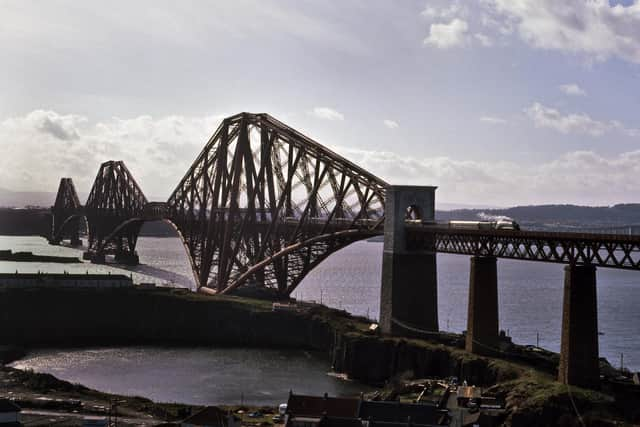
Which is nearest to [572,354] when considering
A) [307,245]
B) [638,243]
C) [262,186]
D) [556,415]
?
[556,415]

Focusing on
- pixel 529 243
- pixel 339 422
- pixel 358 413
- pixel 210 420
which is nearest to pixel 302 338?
pixel 529 243

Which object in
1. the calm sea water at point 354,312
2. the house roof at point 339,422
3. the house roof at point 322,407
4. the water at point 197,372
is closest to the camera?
the house roof at point 339,422

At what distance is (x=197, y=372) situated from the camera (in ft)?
298

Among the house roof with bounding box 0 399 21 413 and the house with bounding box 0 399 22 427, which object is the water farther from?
the house roof with bounding box 0 399 21 413

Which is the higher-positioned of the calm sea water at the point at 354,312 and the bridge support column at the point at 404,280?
the bridge support column at the point at 404,280

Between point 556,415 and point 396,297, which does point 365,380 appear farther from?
point 556,415

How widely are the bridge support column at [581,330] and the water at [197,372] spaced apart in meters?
23.0

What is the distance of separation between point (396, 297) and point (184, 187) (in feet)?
297

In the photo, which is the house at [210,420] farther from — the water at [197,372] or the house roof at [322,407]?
the water at [197,372]

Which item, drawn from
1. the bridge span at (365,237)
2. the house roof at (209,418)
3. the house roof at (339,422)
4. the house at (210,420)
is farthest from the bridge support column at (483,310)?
the house roof at (209,418)

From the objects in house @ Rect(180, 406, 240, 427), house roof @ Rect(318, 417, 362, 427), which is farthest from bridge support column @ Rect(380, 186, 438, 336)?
house @ Rect(180, 406, 240, 427)

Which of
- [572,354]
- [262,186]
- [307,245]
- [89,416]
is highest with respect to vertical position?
[262,186]

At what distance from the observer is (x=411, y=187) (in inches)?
3556

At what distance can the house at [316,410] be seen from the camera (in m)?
58.6
